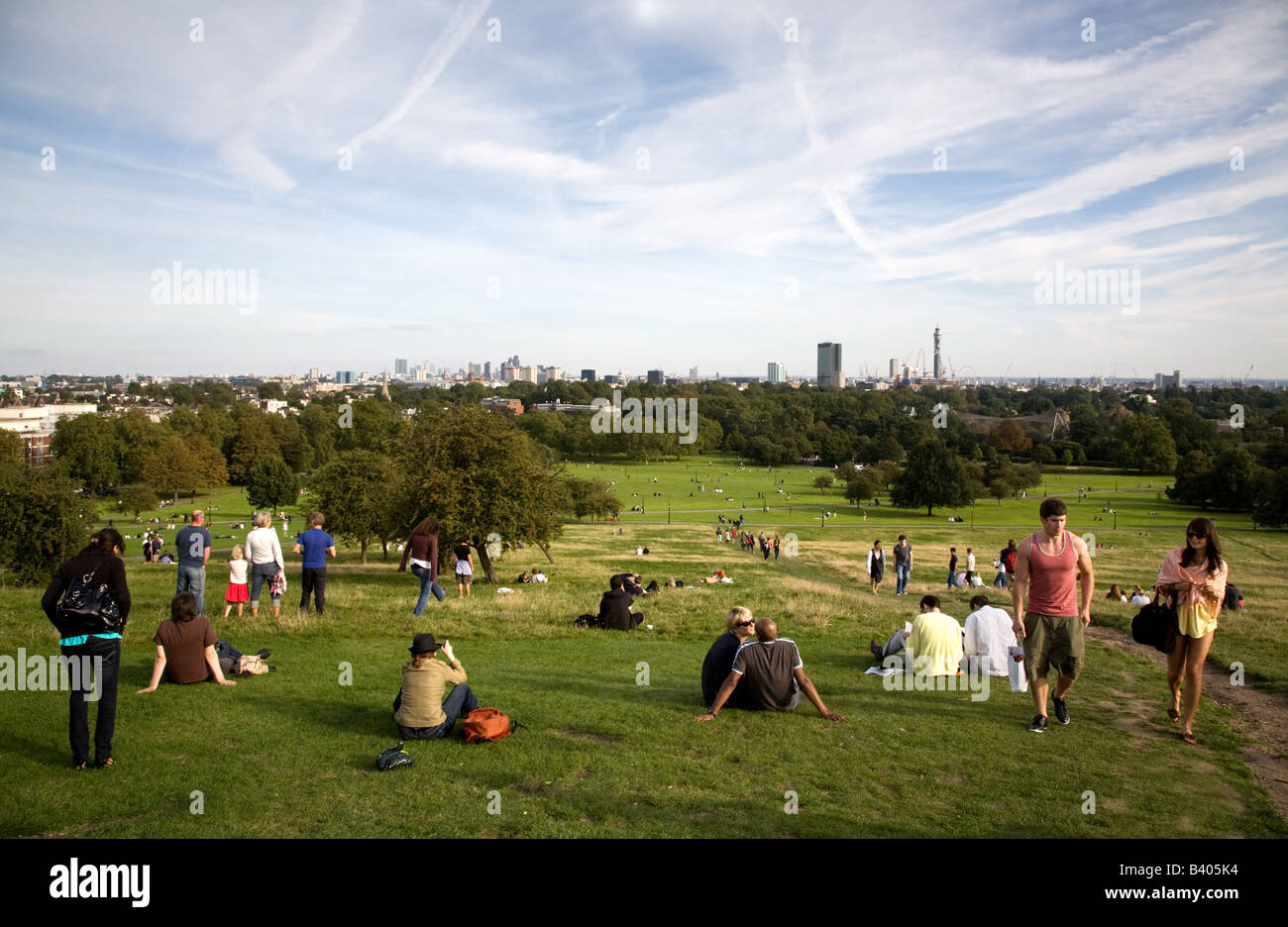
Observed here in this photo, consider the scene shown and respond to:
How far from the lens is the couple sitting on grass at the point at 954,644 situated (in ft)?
32.9

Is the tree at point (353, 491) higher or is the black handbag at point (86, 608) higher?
the black handbag at point (86, 608)

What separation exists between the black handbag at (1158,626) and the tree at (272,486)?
2948 inches

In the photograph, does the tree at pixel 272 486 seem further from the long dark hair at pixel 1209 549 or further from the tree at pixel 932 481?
the long dark hair at pixel 1209 549

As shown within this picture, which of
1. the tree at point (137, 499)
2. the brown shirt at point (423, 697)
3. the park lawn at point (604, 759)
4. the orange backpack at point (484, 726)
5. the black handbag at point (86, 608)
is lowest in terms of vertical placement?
the tree at point (137, 499)

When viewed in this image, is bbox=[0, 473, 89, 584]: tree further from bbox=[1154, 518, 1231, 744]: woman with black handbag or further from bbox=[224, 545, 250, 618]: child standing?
bbox=[1154, 518, 1231, 744]: woman with black handbag

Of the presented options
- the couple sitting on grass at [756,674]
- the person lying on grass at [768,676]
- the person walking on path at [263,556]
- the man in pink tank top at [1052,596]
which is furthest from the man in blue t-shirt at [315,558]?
the man in pink tank top at [1052,596]

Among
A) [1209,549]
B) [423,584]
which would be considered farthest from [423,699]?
[1209,549]

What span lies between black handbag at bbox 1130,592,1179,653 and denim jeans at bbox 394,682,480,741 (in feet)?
22.7

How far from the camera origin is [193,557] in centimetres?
1158

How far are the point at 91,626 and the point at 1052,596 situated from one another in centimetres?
891

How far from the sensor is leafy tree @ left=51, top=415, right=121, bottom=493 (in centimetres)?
8706
